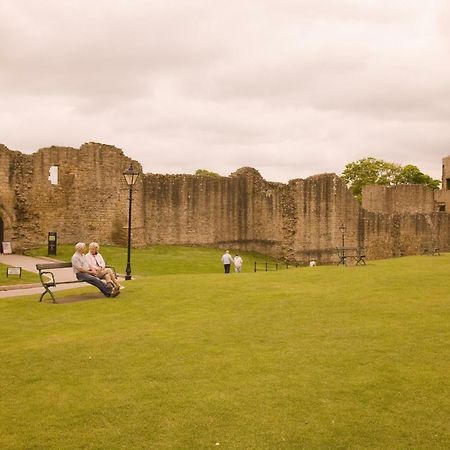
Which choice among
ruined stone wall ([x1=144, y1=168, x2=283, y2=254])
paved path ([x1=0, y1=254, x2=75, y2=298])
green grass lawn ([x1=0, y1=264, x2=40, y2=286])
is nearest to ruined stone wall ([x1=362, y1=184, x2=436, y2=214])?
ruined stone wall ([x1=144, y1=168, x2=283, y2=254])

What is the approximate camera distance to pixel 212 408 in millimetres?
6652

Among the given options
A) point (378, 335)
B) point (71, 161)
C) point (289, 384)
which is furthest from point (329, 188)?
point (289, 384)

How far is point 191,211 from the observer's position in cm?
4359

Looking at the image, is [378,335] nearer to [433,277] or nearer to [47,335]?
[47,335]

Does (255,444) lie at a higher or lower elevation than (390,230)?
lower

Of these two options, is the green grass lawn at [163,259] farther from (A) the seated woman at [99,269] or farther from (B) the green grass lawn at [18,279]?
(A) the seated woman at [99,269]

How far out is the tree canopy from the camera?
296ft

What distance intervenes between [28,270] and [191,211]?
21.0 m

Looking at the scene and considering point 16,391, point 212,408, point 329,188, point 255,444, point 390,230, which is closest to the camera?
point 255,444

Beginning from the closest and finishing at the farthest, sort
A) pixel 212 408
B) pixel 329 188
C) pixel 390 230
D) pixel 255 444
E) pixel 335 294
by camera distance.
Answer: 1. pixel 255 444
2. pixel 212 408
3. pixel 335 294
4. pixel 329 188
5. pixel 390 230

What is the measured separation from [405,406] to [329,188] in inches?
1427

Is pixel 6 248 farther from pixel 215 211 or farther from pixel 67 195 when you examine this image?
pixel 215 211

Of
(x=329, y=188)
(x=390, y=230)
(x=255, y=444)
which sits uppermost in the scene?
(x=329, y=188)

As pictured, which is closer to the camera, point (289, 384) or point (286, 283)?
point (289, 384)
